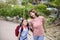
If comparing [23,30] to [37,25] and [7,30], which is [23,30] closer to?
[37,25]

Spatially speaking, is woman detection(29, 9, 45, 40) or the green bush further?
the green bush

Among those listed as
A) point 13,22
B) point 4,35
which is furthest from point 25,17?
point 4,35

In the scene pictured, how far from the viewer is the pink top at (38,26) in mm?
4153

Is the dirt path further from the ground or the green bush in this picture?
the green bush

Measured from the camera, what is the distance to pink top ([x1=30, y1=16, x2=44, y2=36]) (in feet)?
13.6

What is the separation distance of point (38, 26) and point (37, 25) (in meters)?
0.03

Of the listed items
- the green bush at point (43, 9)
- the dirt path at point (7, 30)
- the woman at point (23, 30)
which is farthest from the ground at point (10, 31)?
the woman at point (23, 30)

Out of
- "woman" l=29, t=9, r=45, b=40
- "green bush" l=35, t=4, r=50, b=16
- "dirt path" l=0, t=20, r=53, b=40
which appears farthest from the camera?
"dirt path" l=0, t=20, r=53, b=40

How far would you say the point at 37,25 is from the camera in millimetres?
4203

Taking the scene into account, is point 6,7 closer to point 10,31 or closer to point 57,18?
point 10,31

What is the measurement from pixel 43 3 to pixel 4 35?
1560 mm

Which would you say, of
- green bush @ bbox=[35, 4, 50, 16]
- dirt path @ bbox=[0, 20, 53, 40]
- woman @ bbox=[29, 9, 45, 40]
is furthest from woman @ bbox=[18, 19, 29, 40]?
dirt path @ bbox=[0, 20, 53, 40]

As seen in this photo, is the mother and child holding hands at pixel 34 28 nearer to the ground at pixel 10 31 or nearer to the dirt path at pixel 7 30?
the ground at pixel 10 31

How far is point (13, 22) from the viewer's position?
5102mm
